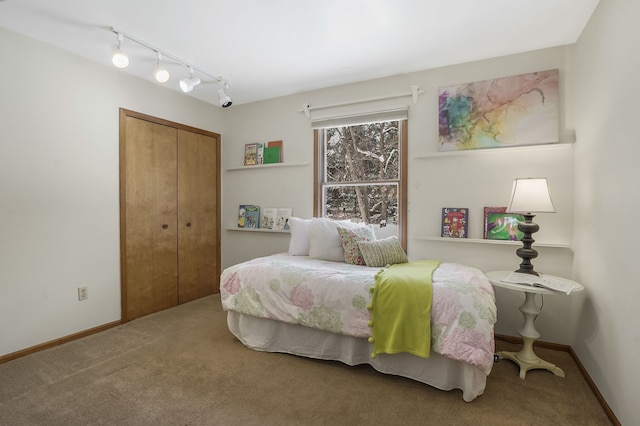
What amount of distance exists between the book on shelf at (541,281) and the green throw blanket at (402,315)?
2.12 feet

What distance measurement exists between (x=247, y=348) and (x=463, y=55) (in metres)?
3.09

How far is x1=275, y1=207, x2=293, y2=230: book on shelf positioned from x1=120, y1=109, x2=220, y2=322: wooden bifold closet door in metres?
0.94

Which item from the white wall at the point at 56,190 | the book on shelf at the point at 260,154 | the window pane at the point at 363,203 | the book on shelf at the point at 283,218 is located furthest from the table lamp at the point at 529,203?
the white wall at the point at 56,190

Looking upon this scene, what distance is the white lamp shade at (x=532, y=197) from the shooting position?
7.06 feet

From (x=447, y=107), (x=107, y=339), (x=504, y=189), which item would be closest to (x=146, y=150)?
(x=107, y=339)

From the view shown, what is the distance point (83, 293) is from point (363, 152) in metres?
3.00

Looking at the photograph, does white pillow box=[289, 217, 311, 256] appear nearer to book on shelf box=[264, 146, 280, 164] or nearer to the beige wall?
book on shelf box=[264, 146, 280, 164]

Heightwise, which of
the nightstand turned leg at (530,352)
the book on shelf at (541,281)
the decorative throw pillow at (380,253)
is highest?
the decorative throw pillow at (380,253)

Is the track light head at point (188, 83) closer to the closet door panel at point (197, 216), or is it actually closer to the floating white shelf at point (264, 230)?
the closet door panel at point (197, 216)

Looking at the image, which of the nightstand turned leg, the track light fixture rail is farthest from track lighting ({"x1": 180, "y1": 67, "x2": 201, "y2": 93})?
the nightstand turned leg

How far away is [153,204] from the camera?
3271 millimetres

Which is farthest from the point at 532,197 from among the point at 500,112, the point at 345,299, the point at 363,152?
the point at 363,152

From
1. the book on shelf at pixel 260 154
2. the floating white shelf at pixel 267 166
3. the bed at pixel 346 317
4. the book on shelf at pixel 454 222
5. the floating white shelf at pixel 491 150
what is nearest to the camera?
the bed at pixel 346 317

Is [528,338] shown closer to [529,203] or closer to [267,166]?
[529,203]
